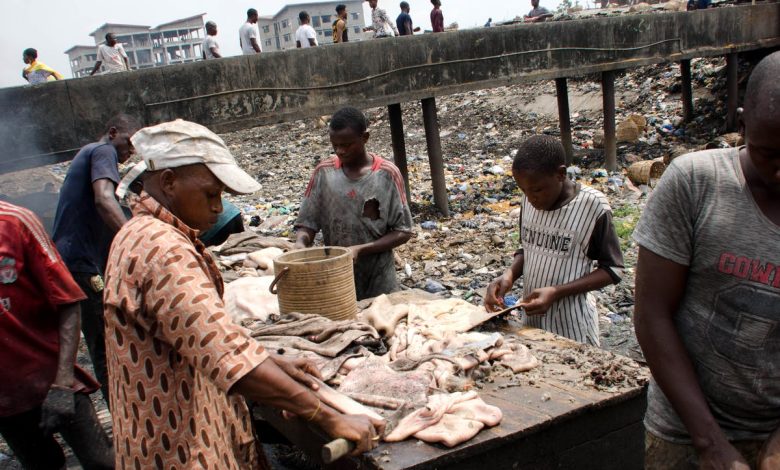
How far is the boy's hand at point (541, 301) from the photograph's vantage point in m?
2.92

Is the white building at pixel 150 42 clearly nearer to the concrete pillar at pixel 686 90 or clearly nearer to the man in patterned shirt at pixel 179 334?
the concrete pillar at pixel 686 90

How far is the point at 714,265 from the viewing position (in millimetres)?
1489

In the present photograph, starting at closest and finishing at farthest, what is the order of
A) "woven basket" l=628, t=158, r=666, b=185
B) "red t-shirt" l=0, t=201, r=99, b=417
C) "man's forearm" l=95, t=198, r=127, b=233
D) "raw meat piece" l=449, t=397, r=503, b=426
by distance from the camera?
1. "raw meat piece" l=449, t=397, r=503, b=426
2. "red t-shirt" l=0, t=201, r=99, b=417
3. "man's forearm" l=95, t=198, r=127, b=233
4. "woven basket" l=628, t=158, r=666, b=185

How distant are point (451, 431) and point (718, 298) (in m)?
0.97

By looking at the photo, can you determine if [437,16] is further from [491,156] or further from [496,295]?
[496,295]

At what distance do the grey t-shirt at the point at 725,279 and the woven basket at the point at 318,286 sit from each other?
1.72 meters

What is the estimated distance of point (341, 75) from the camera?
8328 millimetres

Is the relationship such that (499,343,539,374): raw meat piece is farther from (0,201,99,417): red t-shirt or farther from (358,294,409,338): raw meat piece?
(0,201,99,417): red t-shirt

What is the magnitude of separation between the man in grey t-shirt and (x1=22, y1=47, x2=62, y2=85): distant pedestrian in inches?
453

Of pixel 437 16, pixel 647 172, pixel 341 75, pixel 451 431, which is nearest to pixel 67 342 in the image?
pixel 451 431

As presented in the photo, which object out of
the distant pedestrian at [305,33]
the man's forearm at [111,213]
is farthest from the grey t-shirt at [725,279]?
the distant pedestrian at [305,33]

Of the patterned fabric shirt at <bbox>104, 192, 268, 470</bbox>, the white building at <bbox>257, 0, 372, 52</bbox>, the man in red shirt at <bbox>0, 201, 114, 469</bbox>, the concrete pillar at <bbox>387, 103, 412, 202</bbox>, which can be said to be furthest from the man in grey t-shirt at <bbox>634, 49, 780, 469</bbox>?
the white building at <bbox>257, 0, 372, 52</bbox>

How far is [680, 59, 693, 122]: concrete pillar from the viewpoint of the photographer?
525 inches

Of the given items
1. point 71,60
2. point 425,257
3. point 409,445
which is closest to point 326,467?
point 409,445
